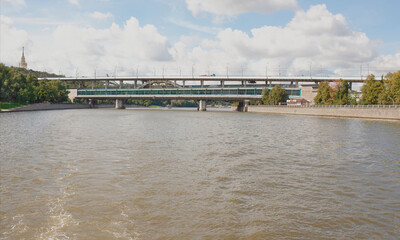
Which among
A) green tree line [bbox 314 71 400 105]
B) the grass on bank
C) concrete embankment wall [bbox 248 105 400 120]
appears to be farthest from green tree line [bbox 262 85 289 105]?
the grass on bank

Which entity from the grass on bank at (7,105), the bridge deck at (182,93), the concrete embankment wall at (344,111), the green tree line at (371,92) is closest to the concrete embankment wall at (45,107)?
the grass on bank at (7,105)

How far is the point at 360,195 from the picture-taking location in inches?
415

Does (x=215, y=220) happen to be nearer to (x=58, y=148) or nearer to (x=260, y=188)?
(x=260, y=188)

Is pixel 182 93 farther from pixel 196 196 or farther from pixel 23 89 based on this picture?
pixel 196 196

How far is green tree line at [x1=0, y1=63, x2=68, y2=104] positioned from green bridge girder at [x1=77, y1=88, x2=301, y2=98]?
29449mm

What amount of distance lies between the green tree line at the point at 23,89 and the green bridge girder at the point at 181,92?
2945 centimetres

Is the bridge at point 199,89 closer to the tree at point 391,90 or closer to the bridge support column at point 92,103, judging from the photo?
the bridge support column at point 92,103

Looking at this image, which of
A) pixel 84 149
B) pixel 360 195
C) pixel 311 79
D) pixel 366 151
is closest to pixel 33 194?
pixel 84 149

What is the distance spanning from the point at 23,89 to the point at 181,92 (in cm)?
7110

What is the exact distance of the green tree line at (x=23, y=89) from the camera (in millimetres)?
92875

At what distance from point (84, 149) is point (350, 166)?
16.2 m

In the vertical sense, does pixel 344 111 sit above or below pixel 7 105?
below

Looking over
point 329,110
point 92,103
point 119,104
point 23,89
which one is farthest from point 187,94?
point 329,110

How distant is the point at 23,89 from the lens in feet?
341
